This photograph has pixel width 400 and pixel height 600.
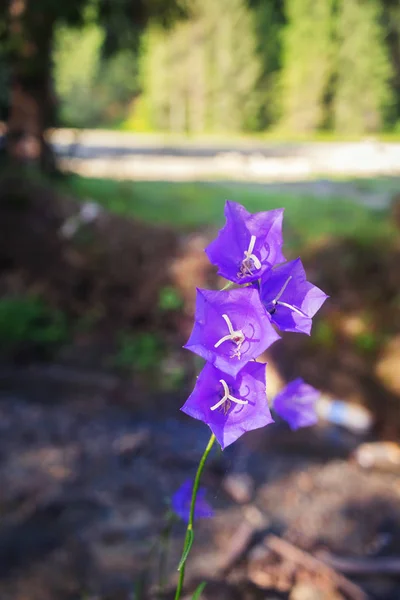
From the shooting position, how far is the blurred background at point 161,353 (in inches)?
110

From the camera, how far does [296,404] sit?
4.98 feet

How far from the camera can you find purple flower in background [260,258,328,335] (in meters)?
1.08

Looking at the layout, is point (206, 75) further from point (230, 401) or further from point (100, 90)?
point (230, 401)

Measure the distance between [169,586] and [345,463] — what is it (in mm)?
1662

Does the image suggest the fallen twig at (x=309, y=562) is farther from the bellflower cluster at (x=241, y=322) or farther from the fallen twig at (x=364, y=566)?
the bellflower cluster at (x=241, y=322)

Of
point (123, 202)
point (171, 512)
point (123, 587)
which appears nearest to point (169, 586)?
point (123, 587)

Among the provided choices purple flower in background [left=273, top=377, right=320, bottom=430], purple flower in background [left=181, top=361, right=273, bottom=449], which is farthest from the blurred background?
purple flower in background [left=181, top=361, right=273, bottom=449]

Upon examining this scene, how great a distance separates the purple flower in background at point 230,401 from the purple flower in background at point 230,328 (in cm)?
3

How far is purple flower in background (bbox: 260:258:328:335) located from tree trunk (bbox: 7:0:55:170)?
19.3 ft

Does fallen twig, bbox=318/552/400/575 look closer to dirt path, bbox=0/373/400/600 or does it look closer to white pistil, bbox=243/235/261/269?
dirt path, bbox=0/373/400/600

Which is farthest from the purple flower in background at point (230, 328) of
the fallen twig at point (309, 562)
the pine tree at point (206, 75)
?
the pine tree at point (206, 75)

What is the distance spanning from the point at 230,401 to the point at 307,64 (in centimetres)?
1224

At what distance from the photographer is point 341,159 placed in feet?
36.7

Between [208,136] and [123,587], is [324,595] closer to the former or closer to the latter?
[123,587]
